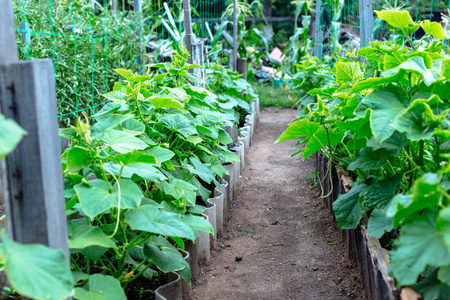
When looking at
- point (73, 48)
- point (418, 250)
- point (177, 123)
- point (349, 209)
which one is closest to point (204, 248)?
point (177, 123)

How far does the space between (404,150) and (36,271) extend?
1398 mm

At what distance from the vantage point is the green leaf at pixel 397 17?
1878 mm

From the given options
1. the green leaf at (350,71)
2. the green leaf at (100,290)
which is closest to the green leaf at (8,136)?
the green leaf at (100,290)

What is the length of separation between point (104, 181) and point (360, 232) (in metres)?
1.21

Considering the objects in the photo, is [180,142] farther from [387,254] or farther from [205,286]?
[387,254]

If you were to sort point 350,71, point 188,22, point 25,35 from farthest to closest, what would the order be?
point 188,22
point 25,35
point 350,71

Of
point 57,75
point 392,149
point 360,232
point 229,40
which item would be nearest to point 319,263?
point 360,232

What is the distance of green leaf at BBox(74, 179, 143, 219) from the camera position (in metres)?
1.40

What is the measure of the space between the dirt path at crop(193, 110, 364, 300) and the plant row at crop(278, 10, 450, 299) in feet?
1.24

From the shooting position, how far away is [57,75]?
160 inches

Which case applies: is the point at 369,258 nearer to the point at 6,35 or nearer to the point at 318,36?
the point at 6,35

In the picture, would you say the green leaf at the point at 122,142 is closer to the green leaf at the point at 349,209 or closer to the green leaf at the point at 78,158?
the green leaf at the point at 78,158

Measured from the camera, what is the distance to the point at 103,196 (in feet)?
4.78

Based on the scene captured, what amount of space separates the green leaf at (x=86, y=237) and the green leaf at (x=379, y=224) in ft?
2.96
